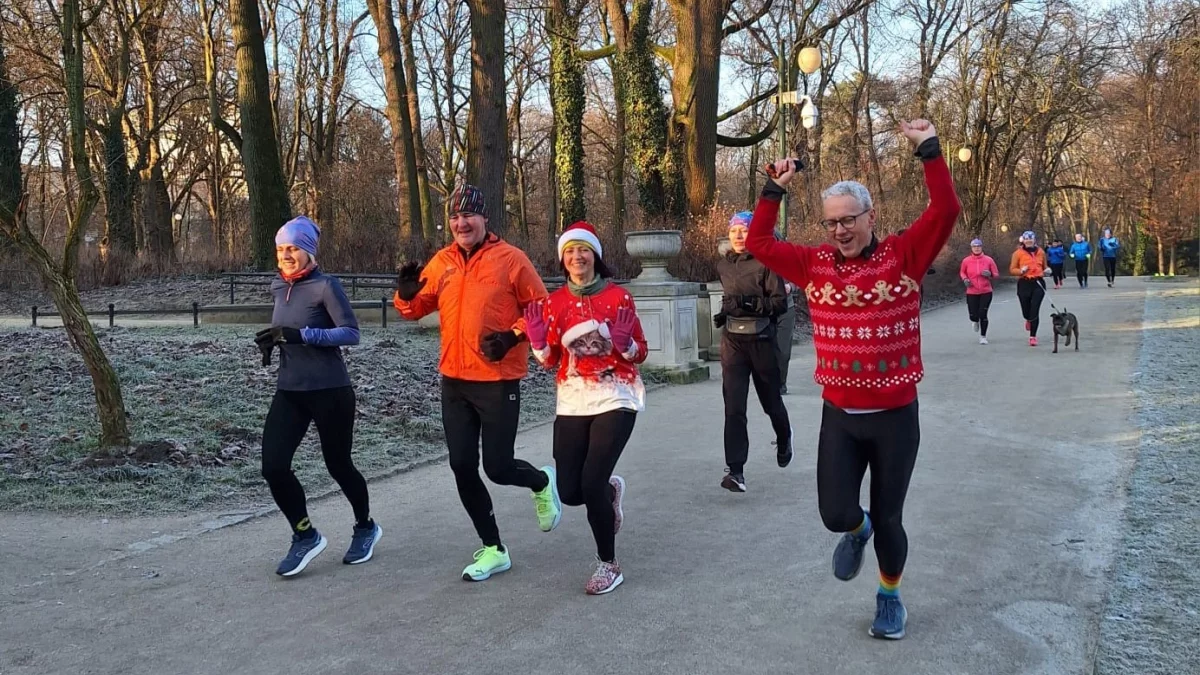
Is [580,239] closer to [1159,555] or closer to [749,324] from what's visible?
[749,324]

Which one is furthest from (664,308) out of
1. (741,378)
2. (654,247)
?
(741,378)

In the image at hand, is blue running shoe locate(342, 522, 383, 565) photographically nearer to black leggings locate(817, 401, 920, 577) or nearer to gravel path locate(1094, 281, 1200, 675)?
black leggings locate(817, 401, 920, 577)

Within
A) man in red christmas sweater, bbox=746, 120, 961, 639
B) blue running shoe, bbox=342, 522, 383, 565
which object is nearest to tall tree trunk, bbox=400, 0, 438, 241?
blue running shoe, bbox=342, 522, 383, 565

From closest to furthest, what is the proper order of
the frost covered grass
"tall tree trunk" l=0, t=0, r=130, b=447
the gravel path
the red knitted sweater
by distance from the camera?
the gravel path < the red knitted sweater < the frost covered grass < "tall tree trunk" l=0, t=0, r=130, b=447

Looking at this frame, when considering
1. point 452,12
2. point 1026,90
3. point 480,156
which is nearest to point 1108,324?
point 480,156

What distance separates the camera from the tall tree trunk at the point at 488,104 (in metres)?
16.6

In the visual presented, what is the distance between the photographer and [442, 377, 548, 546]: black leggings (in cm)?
482

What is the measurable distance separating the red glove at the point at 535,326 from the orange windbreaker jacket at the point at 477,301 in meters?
0.08

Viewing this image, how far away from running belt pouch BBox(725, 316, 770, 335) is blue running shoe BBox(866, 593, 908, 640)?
282 cm

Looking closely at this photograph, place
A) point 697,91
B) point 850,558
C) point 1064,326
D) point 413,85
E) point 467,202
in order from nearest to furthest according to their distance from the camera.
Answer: point 850,558 < point 467,202 < point 1064,326 < point 697,91 < point 413,85

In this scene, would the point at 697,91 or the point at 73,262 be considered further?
the point at 697,91

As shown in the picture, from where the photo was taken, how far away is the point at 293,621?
4348mm

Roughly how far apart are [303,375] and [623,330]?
162 cm

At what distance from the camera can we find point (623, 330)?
4676mm
